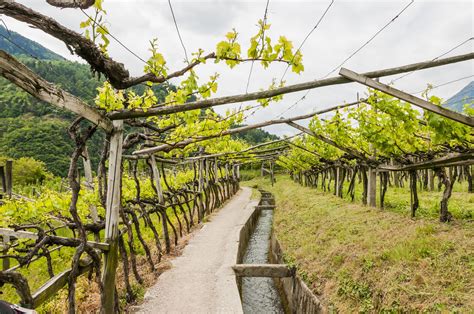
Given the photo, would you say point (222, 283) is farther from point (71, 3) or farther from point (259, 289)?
point (71, 3)

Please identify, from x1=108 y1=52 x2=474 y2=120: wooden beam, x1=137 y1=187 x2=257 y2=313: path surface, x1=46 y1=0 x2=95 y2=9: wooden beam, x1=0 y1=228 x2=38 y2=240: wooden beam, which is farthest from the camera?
x1=137 y1=187 x2=257 y2=313: path surface

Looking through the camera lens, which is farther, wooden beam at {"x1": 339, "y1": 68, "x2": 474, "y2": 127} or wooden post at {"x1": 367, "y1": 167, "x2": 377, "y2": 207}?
wooden post at {"x1": 367, "y1": 167, "x2": 377, "y2": 207}

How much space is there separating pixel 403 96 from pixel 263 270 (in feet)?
21.9

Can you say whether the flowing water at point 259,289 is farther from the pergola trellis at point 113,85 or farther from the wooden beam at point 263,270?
the pergola trellis at point 113,85

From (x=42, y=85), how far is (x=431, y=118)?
5934 millimetres

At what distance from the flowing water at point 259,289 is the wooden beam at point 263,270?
1382 millimetres

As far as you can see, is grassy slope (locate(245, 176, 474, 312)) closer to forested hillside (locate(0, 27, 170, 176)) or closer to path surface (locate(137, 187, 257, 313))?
path surface (locate(137, 187, 257, 313))

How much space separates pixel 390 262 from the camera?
696cm

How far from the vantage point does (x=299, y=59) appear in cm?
436

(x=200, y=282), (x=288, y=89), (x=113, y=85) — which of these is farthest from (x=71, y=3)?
(x=200, y=282)

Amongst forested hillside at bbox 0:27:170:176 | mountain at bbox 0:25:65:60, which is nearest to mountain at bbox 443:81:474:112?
mountain at bbox 0:25:65:60

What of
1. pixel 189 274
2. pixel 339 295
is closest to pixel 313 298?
pixel 339 295

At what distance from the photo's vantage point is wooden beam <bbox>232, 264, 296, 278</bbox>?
9.52 meters

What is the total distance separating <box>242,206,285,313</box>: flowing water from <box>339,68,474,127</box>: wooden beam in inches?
305
